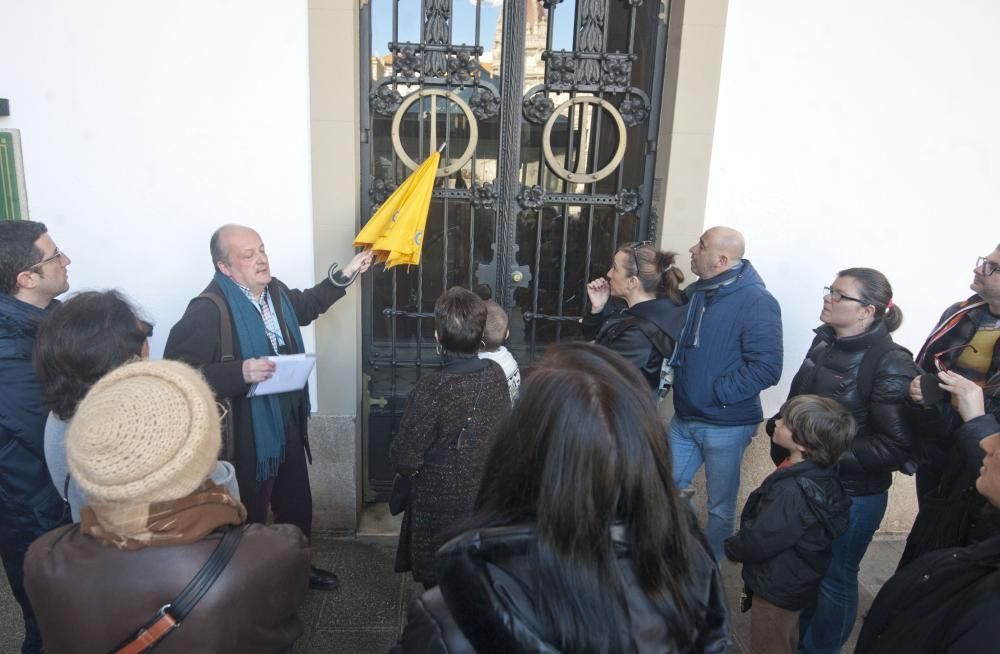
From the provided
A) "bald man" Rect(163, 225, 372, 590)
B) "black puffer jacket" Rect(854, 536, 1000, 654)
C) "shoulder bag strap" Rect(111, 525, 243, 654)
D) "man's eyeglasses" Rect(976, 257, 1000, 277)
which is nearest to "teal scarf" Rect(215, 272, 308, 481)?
"bald man" Rect(163, 225, 372, 590)

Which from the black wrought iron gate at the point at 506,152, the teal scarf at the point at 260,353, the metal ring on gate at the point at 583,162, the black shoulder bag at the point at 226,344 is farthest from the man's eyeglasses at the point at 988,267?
the black shoulder bag at the point at 226,344

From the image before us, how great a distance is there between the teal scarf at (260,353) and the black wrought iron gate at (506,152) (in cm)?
96

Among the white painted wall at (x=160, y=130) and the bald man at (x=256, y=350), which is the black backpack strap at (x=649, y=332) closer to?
the bald man at (x=256, y=350)

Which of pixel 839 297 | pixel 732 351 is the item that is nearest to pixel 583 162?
pixel 732 351

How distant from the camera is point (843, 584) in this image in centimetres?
271

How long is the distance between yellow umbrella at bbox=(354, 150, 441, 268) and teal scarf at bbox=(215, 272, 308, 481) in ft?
1.83

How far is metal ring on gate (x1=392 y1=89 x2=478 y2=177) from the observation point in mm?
3484

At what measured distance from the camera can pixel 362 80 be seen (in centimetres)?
343

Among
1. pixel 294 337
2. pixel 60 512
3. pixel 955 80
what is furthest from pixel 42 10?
pixel 955 80

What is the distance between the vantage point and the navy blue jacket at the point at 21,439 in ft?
7.06

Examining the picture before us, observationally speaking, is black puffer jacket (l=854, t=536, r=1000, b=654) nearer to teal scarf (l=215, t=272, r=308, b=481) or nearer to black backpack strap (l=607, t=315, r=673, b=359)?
black backpack strap (l=607, t=315, r=673, b=359)

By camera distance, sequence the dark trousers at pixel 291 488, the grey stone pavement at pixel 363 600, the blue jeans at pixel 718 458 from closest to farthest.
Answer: the grey stone pavement at pixel 363 600
the dark trousers at pixel 291 488
the blue jeans at pixel 718 458

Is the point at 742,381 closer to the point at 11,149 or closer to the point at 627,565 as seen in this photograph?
the point at 627,565

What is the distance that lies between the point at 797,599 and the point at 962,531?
62cm
